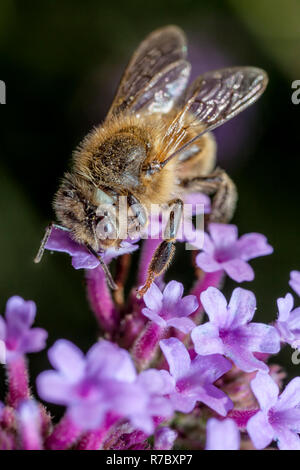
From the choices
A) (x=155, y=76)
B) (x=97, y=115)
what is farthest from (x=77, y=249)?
(x=97, y=115)

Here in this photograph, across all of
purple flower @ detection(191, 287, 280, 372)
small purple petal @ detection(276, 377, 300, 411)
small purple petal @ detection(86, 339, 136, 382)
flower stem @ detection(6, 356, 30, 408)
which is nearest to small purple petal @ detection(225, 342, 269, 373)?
purple flower @ detection(191, 287, 280, 372)

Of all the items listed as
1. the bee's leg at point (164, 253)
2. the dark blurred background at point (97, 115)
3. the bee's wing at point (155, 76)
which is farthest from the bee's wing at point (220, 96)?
the dark blurred background at point (97, 115)

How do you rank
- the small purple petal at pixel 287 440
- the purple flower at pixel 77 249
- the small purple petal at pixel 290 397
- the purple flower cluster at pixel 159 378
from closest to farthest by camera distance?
1. the purple flower cluster at pixel 159 378
2. the small purple petal at pixel 287 440
3. the small purple petal at pixel 290 397
4. the purple flower at pixel 77 249

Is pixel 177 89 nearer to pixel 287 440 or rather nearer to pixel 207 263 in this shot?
pixel 207 263

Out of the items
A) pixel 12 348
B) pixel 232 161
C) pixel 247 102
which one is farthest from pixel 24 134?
pixel 12 348

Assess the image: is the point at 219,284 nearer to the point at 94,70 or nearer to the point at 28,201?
the point at 28,201

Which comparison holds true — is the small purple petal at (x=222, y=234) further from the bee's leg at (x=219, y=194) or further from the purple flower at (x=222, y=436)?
the purple flower at (x=222, y=436)
